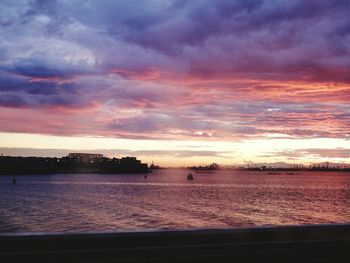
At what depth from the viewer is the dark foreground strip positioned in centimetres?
703

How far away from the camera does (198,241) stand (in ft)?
25.9

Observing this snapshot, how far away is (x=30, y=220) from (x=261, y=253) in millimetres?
45318

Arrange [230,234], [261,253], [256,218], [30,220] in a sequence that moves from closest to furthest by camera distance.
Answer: [261,253]
[230,234]
[30,220]
[256,218]

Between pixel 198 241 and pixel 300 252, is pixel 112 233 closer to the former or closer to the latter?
pixel 198 241

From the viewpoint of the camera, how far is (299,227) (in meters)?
8.69

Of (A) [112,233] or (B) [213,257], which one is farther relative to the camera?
(A) [112,233]

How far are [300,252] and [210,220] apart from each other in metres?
Result: 43.2

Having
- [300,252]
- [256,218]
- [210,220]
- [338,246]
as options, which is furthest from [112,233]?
[256,218]

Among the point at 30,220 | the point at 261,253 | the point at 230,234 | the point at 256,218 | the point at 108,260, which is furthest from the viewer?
the point at 256,218

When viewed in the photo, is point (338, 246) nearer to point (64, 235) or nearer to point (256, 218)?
point (64, 235)

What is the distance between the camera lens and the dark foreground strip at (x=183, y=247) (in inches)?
277

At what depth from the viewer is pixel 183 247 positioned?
748 cm

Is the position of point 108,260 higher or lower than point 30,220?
higher

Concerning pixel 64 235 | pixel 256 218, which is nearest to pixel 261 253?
pixel 64 235
